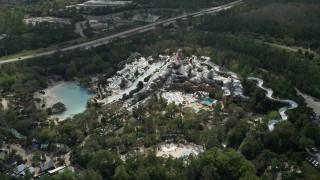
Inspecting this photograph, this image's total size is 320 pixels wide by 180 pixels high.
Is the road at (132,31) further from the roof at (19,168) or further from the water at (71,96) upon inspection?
the roof at (19,168)

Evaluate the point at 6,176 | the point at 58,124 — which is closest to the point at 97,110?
the point at 58,124

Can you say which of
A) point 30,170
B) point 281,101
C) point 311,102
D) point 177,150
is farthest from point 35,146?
point 311,102

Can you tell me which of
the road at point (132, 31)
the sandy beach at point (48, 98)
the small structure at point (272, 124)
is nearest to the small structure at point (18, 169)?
the sandy beach at point (48, 98)

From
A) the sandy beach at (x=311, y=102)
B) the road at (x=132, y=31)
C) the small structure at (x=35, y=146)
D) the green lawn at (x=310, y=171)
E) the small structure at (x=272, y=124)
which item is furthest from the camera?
the road at (x=132, y=31)

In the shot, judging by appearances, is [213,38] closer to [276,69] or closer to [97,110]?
[276,69]

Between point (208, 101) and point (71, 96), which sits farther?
point (71, 96)

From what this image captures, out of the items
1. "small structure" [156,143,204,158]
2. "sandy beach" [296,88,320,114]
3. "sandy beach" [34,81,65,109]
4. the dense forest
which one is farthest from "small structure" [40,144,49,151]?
"sandy beach" [296,88,320,114]

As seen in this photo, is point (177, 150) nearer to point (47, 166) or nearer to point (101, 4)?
point (47, 166)
